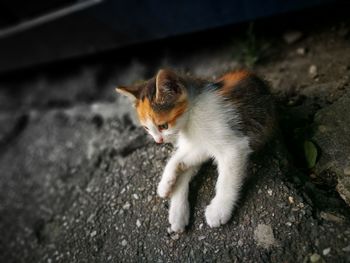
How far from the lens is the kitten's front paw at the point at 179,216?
7.59 ft

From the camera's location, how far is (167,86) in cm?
210

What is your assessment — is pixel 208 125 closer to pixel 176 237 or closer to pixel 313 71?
pixel 176 237

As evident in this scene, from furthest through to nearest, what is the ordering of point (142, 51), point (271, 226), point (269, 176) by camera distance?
point (142, 51), point (269, 176), point (271, 226)

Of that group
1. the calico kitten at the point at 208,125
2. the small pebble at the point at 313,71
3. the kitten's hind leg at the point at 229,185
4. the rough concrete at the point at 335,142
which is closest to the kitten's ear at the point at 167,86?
the calico kitten at the point at 208,125

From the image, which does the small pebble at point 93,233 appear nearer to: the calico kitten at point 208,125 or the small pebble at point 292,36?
the calico kitten at point 208,125

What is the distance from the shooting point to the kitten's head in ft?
6.91

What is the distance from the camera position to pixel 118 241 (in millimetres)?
2564

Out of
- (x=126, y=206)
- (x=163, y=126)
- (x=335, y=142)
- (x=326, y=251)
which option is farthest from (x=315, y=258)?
(x=126, y=206)

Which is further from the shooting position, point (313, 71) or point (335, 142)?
point (313, 71)

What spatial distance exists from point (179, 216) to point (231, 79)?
34.0 inches

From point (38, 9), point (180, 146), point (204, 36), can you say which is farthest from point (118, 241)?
point (38, 9)

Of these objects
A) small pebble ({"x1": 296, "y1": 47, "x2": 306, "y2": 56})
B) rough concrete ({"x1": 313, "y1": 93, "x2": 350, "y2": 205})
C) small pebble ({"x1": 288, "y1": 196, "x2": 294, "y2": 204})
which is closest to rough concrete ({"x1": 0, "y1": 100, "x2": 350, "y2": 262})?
small pebble ({"x1": 288, "y1": 196, "x2": 294, "y2": 204})

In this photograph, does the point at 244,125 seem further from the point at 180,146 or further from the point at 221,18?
the point at 221,18

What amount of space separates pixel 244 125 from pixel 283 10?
1.21m
